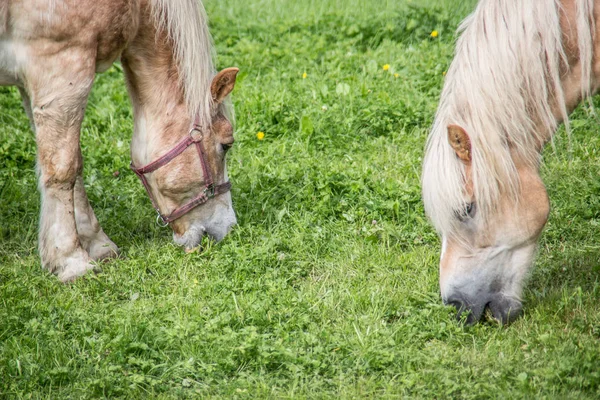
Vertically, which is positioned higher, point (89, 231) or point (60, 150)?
point (60, 150)

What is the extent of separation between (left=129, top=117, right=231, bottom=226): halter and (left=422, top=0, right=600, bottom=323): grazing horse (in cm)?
153

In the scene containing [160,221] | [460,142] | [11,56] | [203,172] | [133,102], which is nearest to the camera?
[460,142]

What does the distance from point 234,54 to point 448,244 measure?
4.50 meters

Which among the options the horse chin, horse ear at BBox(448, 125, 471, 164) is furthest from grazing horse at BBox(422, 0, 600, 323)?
the horse chin

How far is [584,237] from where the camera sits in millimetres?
4547

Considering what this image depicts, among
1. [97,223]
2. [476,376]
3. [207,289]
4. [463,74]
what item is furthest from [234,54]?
[476,376]

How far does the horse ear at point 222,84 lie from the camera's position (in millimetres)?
4363

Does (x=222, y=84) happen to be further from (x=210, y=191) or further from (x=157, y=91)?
(x=210, y=191)

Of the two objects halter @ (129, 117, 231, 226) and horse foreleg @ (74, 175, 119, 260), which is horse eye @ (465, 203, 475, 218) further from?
horse foreleg @ (74, 175, 119, 260)

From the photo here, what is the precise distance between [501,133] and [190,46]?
1995 millimetres

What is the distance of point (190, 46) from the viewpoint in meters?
4.44

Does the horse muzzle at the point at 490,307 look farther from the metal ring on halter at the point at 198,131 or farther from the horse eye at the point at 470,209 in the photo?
the metal ring on halter at the point at 198,131

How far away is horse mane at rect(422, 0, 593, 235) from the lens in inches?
133

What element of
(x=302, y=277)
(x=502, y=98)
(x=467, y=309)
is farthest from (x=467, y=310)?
(x=302, y=277)
